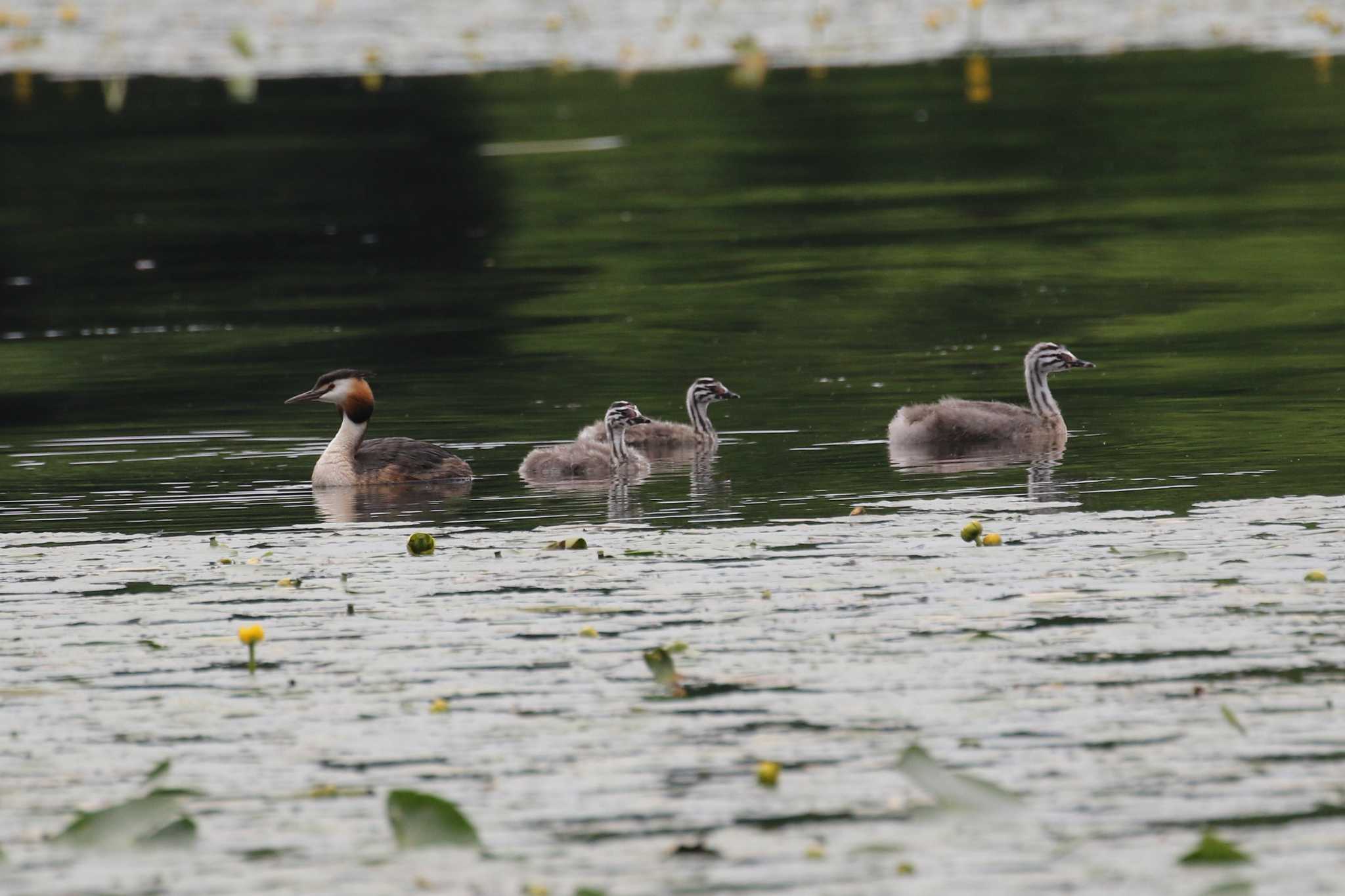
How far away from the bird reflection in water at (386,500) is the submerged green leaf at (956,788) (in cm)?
611

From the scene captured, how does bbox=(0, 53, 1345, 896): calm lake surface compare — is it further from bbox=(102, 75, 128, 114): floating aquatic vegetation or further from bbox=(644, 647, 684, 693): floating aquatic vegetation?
bbox=(102, 75, 128, 114): floating aquatic vegetation

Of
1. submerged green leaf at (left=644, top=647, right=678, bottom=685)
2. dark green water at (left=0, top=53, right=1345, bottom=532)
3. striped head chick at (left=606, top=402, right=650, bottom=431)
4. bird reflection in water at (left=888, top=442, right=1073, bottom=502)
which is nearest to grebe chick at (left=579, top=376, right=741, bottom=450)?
striped head chick at (left=606, top=402, right=650, bottom=431)

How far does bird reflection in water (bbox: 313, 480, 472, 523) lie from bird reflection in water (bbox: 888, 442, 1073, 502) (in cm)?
256

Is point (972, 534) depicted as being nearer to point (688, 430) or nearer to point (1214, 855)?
point (1214, 855)

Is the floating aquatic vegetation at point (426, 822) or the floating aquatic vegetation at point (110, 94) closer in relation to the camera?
the floating aquatic vegetation at point (426, 822)

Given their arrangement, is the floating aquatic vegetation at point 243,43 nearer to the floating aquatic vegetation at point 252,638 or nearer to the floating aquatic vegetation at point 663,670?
the floating aquatic vegetation at point 252,638

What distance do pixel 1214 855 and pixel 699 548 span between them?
16.3 ft

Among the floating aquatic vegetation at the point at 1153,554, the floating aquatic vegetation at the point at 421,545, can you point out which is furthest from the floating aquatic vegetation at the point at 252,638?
the floating aquatic vegetation at the point at 1153,554

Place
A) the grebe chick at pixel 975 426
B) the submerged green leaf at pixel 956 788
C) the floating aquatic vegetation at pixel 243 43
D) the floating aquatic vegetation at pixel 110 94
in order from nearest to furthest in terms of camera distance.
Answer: the submerged green leaf at pixel 956 788, the floating aquatic vegetation at pixel 243 43, the grebe chick at pixel 975 426, the floating aquatic vegetation at pixel 110 94

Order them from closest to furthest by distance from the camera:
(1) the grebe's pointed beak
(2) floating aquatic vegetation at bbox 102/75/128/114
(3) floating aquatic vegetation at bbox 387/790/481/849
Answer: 1. (3) floating aquatic vegetation at bbox 387/790/481/849
2. (1) the grebe's pointed beak
3. (2) floating aquatic vegetation at bbox 102/75/128/114

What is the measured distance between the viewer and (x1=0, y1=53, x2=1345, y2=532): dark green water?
49.9 ft

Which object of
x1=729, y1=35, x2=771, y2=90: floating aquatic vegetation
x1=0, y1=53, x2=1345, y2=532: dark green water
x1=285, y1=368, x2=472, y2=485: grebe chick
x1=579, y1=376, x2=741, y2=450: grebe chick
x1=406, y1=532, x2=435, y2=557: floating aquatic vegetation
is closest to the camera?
x1=406, y1=532, x2=435, y2=557: floating aquatic vegetation

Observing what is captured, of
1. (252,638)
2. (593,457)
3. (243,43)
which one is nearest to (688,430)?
(593,457)

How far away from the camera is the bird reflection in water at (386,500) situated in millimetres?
14133
